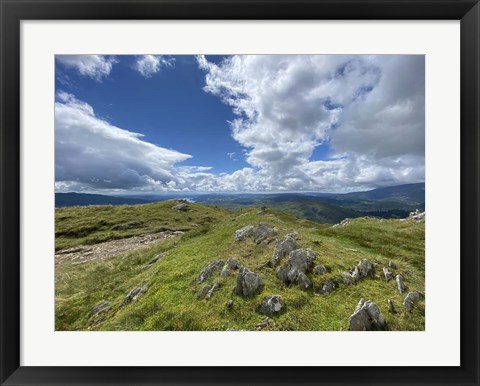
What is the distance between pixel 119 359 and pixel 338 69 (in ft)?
28.9

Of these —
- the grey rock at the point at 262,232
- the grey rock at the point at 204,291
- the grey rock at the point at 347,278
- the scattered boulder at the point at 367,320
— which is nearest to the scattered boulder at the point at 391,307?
the scattered boulder at the point at 367,320

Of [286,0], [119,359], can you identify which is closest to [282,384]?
[119,359]

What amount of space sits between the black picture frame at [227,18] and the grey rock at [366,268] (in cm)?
203

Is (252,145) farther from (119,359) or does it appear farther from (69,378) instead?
(69,378)

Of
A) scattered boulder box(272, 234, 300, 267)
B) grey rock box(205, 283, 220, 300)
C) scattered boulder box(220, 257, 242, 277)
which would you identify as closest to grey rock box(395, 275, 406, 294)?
scattered boulder box(272, 234, 300, 267)

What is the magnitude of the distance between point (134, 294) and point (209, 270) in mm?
2681

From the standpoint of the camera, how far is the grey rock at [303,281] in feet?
18.2

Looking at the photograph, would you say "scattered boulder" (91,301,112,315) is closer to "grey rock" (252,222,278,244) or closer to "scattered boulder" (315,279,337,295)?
"grey rock" (252,222,278,244)

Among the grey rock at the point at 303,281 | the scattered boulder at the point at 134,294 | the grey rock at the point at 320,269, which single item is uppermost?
the grey rock at the point at 320,269

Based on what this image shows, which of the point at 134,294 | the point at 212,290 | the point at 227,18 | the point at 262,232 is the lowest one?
the point at 134,294

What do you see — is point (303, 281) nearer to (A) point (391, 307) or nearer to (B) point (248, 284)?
(B) point (248, 284)

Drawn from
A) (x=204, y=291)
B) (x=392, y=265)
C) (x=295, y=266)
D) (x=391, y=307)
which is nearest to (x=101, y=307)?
(x=204, y=291)

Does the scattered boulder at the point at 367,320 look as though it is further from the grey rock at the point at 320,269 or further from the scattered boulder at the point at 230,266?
the scattered boulder at the point at 230,266

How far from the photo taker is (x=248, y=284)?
5.60m
